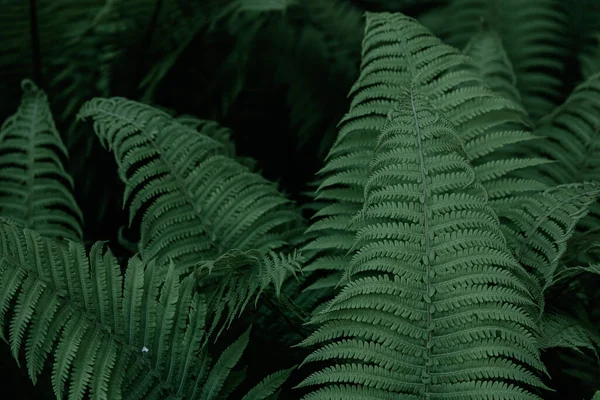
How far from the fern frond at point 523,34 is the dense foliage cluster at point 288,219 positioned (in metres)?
0.02

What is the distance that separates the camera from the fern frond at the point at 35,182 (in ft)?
6.20

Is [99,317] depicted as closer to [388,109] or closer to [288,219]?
[288,219]

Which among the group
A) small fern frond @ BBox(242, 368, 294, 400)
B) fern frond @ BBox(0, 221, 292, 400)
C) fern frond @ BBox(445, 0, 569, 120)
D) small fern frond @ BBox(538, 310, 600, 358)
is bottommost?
small fern frond @ BBox(242, 368, 294, 400)

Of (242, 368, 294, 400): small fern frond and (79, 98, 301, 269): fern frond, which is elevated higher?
(79, 98, 301, 269): fern frond

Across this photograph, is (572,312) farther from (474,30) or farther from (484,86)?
(474,30)

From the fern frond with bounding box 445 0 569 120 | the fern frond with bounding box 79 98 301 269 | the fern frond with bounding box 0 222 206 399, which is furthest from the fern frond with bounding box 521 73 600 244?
the fern frond with bounding box 0 222 206 399

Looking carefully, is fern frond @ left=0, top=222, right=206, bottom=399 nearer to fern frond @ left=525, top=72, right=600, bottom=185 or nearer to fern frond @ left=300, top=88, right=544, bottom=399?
fern frond @ left=300, top=88, right=544, bottom=399

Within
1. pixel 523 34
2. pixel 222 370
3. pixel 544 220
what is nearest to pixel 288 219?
pixel 222 370

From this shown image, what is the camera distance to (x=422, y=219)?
1.43 m

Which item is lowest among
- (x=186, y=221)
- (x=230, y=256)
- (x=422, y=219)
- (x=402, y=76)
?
(x=186, y=221)

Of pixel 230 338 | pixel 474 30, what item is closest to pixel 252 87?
pixel 474 30

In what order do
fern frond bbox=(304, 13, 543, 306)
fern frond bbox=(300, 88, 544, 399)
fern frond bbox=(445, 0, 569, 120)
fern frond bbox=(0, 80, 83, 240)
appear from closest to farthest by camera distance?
fern frond bbox=(300, 88, 544, 399)
fern frond bbox=(304, 13, 543, 306)
fern frond bbox=(0, 80, 83, 240)
fern frond bbox=(445, 0, 569, 120)

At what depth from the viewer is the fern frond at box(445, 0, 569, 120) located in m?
2.47

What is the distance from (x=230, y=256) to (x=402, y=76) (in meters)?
0.74
